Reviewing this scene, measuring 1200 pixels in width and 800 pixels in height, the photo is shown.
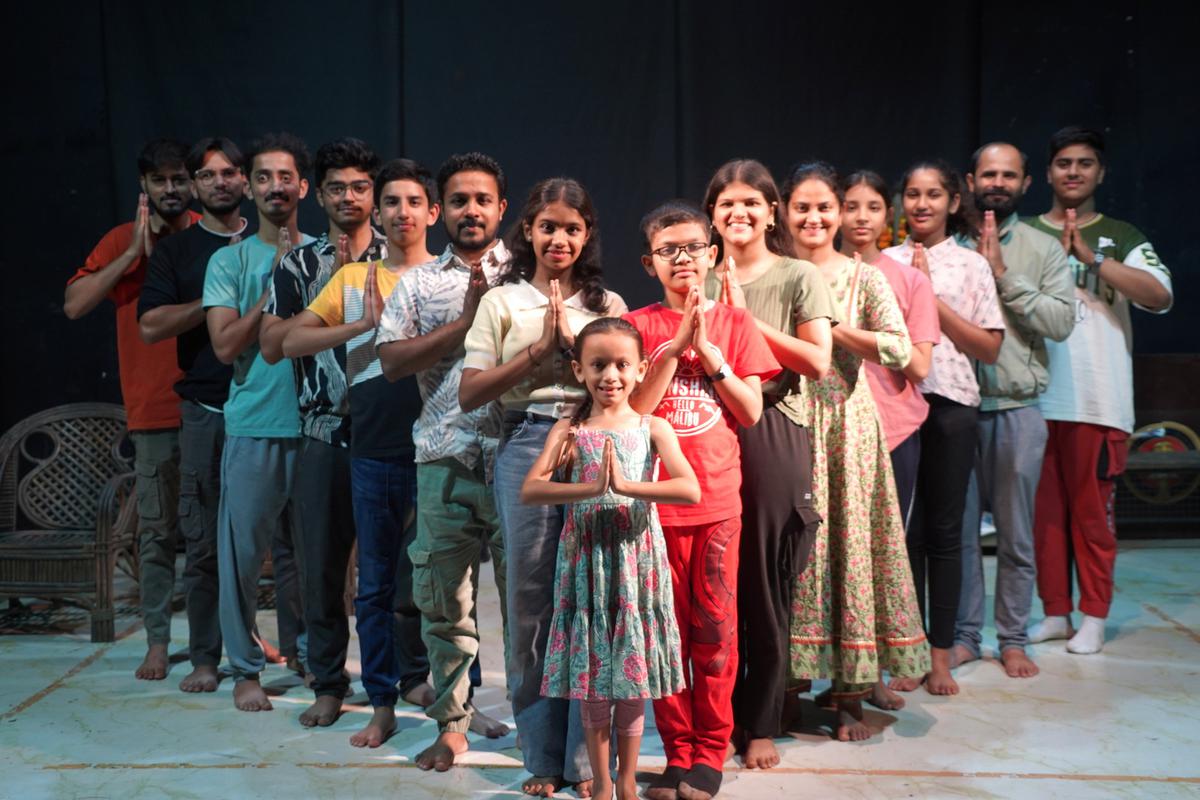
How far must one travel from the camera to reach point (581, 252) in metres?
3.23

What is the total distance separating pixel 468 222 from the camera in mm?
3383

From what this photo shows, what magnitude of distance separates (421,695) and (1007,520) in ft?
6.68

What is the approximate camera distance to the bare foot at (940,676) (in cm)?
405

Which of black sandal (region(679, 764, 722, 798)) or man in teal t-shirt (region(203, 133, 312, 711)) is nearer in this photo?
black sandal (region(679, 764, 722, 798))

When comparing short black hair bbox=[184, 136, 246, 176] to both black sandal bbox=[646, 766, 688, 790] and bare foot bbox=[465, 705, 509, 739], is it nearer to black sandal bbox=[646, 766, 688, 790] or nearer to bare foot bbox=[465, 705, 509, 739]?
bare foot bbox=[465, 705, 509, 739]

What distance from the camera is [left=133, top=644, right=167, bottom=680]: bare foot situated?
4297mm

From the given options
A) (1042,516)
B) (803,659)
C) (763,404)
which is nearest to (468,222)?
(763,404)

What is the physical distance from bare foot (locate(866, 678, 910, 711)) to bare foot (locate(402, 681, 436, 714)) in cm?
131

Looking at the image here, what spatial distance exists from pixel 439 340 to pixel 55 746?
5.33 feet

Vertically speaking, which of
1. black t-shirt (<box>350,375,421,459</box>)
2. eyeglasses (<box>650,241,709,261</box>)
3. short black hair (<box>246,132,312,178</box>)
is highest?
short black hair (<box>246,132,312,178</box>)

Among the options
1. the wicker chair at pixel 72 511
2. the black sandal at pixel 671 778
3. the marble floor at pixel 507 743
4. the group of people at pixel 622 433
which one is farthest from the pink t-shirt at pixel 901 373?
the wicker chair at pixel 72 511

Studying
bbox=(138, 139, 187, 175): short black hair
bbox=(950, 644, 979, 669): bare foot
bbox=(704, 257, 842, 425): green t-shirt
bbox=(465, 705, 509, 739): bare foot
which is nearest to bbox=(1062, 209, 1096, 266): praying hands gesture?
bbox=(950, 644, 979, 669): bare foot

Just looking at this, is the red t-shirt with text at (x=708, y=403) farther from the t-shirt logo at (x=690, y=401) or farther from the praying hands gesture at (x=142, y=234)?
the praying hands gesture at (x=142, y=234)

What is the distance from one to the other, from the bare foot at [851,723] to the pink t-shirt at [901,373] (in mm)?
762
